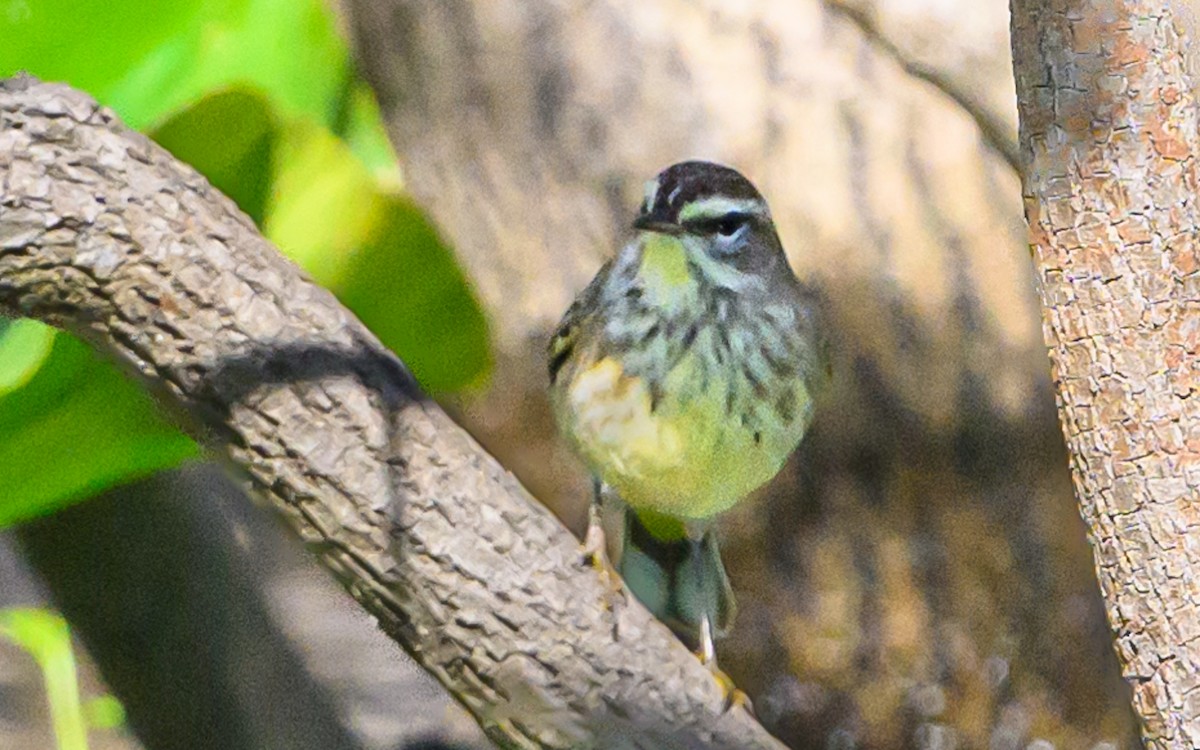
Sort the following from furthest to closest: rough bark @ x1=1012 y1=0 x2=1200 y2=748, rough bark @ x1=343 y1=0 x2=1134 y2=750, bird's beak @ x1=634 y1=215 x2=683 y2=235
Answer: rough bark @ x1=343 y1=0 x2=1134 y2=750 → bird's beak @ x1=634 y1=215 x2=683 y2=235 → rough bark @ x1=1012 y1=0 x2=1200 y2=748

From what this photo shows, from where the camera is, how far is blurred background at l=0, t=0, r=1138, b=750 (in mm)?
1632

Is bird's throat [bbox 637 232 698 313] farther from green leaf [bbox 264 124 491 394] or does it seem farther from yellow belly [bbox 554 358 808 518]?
green leaf [bbox 264 124 491 394]

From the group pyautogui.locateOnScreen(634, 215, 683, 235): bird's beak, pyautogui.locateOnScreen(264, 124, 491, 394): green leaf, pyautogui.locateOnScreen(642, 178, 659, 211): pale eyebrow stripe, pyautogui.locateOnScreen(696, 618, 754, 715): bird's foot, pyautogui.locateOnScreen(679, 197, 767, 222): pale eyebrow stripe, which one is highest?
pyautogui.locateOnScreen(264, 124, 491, 394): green leaf

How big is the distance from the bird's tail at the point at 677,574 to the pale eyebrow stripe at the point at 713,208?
41 centimetres

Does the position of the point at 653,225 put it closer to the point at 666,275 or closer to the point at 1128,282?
the point at 666,275

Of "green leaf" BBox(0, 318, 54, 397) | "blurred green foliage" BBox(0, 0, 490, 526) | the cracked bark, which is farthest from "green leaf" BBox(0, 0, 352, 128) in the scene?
the cracked bark

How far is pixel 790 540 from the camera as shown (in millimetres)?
1886

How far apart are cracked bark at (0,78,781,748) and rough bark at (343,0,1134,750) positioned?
62 cm

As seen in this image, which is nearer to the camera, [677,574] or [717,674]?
[717,674]

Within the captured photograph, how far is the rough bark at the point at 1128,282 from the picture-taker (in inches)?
43.3

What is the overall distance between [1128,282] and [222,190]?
0.88 metres

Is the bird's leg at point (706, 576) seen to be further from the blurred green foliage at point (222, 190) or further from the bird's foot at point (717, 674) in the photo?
the blurred green foliage at point (222, 190)

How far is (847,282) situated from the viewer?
71.9 inches

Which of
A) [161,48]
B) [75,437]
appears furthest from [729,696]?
[161,48]
